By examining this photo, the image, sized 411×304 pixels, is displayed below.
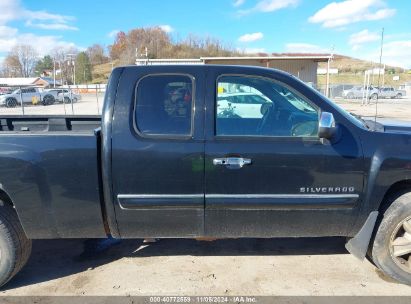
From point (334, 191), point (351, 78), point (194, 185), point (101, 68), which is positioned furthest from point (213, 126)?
point (101, 68)

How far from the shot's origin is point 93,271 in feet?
11.1

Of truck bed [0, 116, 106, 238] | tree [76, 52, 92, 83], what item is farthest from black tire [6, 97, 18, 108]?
Result: tree [76, 52, 92, 83]

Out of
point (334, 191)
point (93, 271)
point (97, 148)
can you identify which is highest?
point (97, 148)

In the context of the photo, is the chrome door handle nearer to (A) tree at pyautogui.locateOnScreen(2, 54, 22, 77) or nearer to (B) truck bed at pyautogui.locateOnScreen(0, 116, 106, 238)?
(B) truck bed at pyautogui.locateOnScreen(0, 116, 106, 238)

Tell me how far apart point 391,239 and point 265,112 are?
1557 millimetres

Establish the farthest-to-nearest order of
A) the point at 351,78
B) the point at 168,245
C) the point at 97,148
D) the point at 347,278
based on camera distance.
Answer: the point at 351,78 → the point at 168,245 → the point at 347,278 → the point at 97,148

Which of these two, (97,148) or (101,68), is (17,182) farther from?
(101,68)

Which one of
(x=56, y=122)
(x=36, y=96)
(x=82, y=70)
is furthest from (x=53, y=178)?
(x=82, y=70)

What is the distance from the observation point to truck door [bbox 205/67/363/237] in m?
2.78

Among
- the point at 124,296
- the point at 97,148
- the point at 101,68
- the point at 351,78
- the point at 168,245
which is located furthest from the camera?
the point at 101,68

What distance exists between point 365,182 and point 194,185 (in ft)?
4.62

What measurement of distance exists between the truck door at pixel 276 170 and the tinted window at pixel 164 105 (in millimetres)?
188

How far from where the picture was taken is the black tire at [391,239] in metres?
2.94

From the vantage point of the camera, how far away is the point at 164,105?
2852mm
